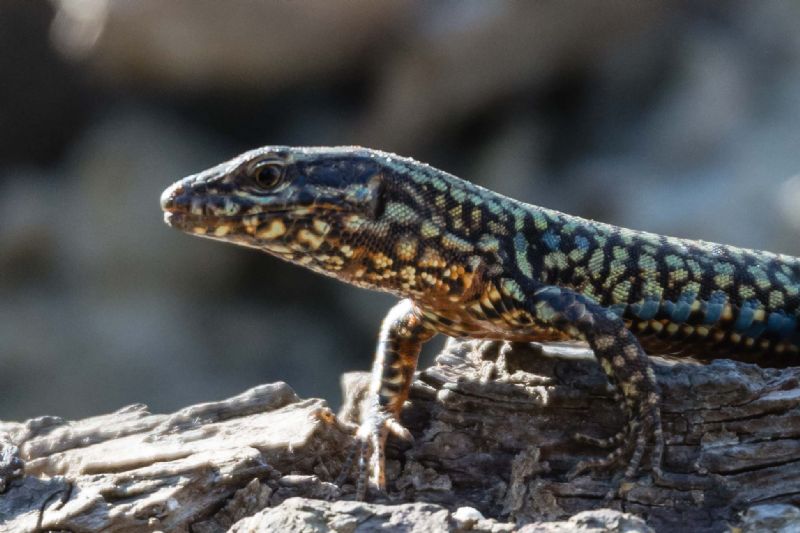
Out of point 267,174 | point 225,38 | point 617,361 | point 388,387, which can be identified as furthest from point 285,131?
point 617,361

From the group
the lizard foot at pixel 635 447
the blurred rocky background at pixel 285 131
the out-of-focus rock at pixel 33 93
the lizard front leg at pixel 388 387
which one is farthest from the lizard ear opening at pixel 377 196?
the out-of-focus rock at pixel 33 93

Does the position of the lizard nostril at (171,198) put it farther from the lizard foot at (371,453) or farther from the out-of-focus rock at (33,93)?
the out-of-focus rock at (33,93)

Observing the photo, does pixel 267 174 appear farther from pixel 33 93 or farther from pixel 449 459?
pixel 33 93

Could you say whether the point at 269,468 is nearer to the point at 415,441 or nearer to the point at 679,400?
the point at 415,441

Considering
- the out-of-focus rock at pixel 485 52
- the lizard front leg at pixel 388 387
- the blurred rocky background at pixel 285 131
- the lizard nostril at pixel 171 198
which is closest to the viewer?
the lizard nostril at pixel 171 198

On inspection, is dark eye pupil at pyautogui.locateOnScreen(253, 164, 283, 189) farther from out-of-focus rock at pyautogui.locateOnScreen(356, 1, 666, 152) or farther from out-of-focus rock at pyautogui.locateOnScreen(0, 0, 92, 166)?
out-of-focus rock at pyautogui.locateOnScreen(0, 0, 92, 166)

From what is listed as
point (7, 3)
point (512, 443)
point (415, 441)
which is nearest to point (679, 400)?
point (512, 443)

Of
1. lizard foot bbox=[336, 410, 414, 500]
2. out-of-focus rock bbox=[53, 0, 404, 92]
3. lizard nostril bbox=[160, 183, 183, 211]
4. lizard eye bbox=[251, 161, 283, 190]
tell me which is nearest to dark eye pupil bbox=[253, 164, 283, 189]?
lizard eye bbox=[251, 161, 283, 190]
